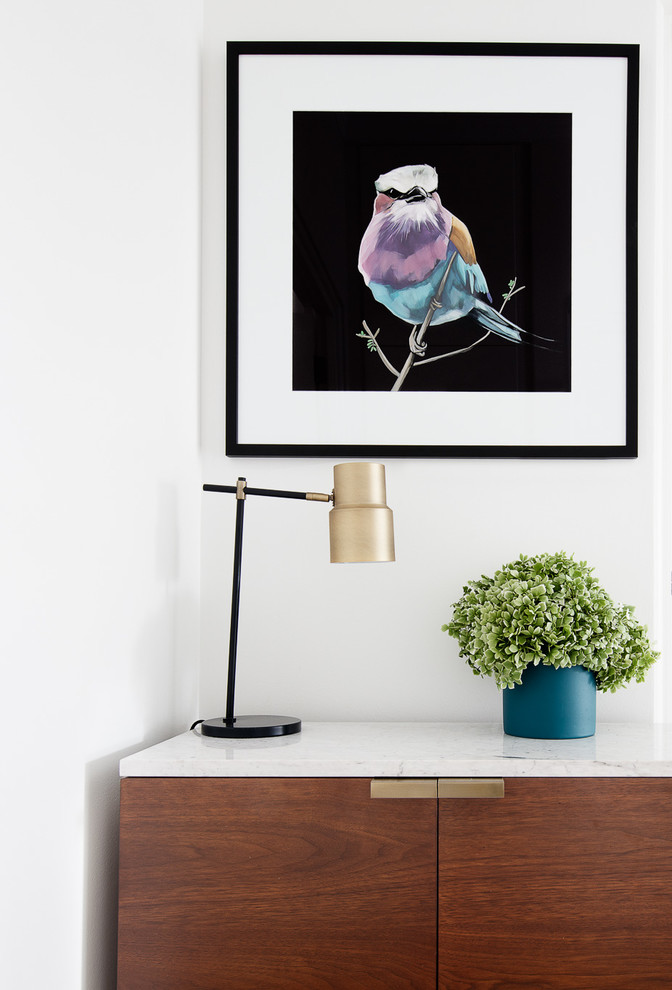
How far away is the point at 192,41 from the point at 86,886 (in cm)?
146

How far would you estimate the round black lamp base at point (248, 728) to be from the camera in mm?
1322

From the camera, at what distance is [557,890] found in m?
1.13

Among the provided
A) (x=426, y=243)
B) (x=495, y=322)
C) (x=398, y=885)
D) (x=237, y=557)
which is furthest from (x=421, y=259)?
(x=398, y=885)

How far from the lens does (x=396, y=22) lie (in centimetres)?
166

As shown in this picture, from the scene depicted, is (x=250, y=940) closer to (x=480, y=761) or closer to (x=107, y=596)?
(x=480, y=761)

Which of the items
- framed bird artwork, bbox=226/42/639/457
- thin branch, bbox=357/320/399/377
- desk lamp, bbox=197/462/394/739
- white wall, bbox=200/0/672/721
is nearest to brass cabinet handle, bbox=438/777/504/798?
desk lamp, bbox=197/462/394/739

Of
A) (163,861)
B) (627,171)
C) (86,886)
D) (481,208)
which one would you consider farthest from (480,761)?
(627,171)

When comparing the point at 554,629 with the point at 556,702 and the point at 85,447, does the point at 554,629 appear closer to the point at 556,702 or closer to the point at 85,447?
the point at 556,702

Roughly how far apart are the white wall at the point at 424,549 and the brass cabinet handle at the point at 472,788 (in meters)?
0.46

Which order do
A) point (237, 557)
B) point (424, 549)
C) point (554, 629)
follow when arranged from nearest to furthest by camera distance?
point (554, 629), point (237, 557), point (424, 549)

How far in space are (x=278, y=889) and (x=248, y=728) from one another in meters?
0.25

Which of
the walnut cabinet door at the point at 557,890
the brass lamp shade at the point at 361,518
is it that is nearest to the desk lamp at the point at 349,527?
the brass lamp shade at the point at 361,518

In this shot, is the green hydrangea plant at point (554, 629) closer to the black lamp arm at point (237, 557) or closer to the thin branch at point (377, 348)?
the black lamp arm at point (237, 557)

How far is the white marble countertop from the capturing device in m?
1.15
